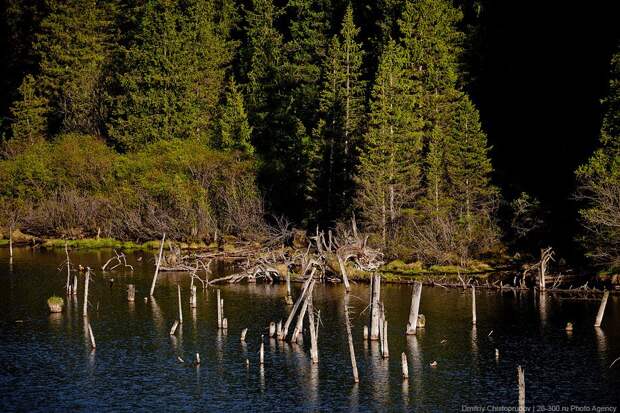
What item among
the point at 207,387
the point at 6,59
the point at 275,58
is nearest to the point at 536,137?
the point at 275,58

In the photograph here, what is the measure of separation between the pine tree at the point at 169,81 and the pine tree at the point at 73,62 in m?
8.52

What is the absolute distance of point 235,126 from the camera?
114438mm

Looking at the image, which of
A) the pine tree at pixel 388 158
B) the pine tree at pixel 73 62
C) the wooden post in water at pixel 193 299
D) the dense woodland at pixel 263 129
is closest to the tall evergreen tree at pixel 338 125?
the dense woodland at pixel 263 129

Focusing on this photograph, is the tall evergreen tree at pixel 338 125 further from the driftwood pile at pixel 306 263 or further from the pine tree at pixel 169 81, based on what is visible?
the pine tree at pixel 169 81

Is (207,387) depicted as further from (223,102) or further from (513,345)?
(223,102)

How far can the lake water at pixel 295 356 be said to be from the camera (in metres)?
42.6

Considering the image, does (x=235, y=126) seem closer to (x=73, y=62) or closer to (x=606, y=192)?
(x=73, y=62)

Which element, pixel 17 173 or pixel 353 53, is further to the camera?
pixel 17 173

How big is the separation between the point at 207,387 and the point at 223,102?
89105mm

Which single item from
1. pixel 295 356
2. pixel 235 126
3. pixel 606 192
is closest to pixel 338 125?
pixel 235 126

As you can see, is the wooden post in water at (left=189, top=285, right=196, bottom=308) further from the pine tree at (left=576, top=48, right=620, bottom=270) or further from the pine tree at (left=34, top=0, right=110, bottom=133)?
the pine tree at (left=34, top=0, right=110, bottom=133)

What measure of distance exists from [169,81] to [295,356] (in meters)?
77.0

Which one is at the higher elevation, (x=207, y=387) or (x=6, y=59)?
(x=6, y=59)

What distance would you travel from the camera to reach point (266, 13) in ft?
425
